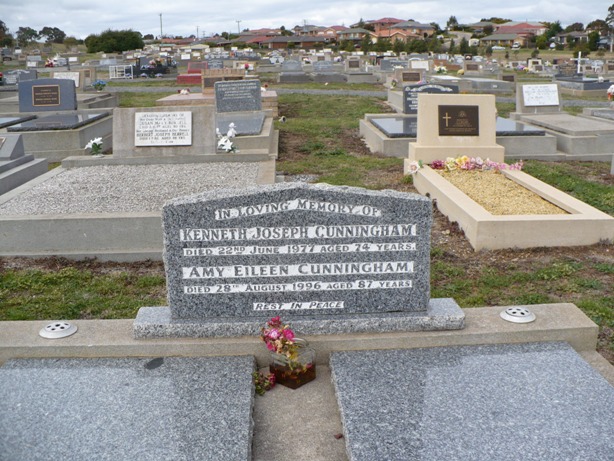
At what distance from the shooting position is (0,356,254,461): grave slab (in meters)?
3.25

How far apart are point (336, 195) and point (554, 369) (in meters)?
1.70

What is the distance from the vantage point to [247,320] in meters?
4.36

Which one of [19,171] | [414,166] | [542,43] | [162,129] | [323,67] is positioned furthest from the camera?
[542,43]

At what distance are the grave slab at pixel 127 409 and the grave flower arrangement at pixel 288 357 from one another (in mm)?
188

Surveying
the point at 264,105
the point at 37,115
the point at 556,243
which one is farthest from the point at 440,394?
the point at 264,105

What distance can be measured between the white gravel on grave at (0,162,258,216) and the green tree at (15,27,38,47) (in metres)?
88.1

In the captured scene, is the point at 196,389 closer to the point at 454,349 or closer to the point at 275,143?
the point at 454,349

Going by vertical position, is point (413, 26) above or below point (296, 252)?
above

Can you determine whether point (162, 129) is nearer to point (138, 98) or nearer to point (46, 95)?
point (46, 95)

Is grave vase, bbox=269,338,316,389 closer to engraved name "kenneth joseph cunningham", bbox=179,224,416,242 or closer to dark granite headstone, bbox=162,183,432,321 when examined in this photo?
dark granite headstone, bbox=162,183,432,321

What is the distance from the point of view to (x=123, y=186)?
356 inches

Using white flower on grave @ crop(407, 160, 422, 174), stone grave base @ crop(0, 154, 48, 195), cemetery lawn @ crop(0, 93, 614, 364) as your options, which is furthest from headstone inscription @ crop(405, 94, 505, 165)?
stone grave base @ crop(0, 154, 48, 195)

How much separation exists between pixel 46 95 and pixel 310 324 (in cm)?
1428

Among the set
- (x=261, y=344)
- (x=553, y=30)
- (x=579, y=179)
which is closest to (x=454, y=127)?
(x=579, y=179)
